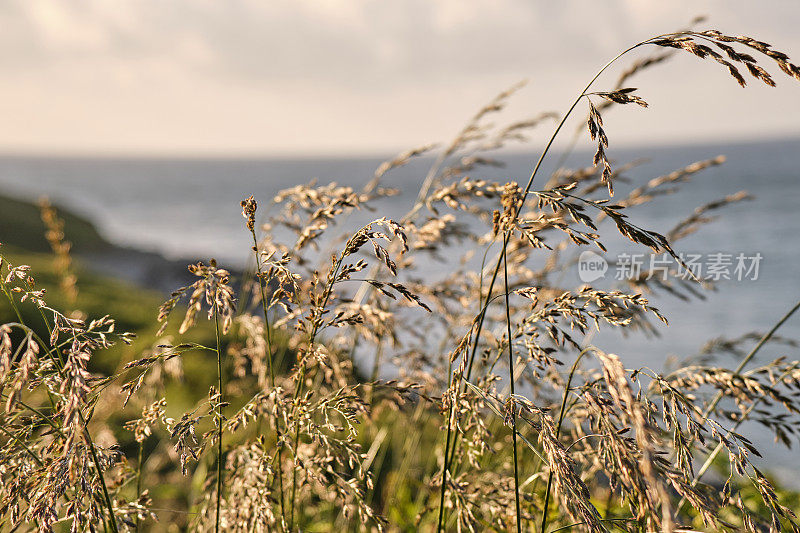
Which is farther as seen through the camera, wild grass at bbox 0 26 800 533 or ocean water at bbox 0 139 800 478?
ocean water at bbox 0 139 800 478

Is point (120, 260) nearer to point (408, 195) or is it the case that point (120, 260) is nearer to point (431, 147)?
point (431, 147)

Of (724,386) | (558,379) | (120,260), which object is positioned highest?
(724,386)

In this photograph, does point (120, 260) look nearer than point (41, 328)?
No

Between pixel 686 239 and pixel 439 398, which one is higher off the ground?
pixel 439 398

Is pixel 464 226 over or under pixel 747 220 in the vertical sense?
over

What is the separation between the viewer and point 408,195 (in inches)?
2414

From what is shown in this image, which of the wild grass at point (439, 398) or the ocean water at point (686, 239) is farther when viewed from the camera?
the ocean water at point (686, 239)

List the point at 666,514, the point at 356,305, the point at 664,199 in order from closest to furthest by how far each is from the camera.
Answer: the point at 666,514 → the point at 356,305 → the point at 664,199

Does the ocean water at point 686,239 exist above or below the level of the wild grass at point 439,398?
below

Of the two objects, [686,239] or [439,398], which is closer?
[439,398]

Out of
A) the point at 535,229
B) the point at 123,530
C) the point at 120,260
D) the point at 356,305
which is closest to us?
the point at 535,229

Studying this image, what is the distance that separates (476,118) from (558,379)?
1327 mm

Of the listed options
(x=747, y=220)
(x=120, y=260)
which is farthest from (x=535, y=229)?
(x=747, y=220)

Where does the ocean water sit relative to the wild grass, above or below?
below
